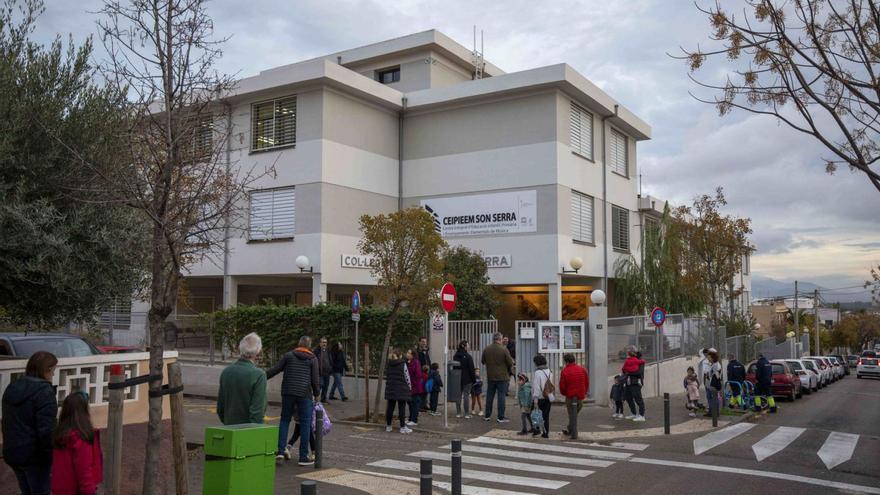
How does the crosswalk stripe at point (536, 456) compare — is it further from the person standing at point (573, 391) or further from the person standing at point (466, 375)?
the person standing at point (466, 375)

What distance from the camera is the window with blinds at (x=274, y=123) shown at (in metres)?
26.0

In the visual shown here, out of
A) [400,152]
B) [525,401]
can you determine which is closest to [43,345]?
[525,401]

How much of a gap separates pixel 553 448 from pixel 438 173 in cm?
1628

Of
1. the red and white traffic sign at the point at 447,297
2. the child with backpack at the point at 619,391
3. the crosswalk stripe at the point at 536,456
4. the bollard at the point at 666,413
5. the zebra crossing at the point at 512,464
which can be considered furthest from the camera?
the child with backpack at the point at 619,391

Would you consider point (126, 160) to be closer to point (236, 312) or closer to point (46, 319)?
point (46, 319)

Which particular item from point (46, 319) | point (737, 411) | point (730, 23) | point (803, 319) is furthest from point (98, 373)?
point (803, 319)

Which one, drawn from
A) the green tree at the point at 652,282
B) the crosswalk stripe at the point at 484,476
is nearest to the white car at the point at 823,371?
the green tree at the point at 652,282

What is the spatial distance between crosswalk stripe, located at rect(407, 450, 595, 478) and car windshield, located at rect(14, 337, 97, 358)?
6538 millimetres

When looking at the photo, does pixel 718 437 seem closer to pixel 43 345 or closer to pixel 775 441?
pixel 775 441

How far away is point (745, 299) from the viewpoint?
52906 mm

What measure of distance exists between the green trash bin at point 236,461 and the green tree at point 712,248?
19949 millimetres

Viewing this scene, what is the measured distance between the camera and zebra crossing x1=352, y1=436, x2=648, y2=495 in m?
10.0

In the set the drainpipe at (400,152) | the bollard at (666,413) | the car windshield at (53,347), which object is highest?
the drainpipe at (400,152)

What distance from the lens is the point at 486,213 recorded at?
87.7 ft
